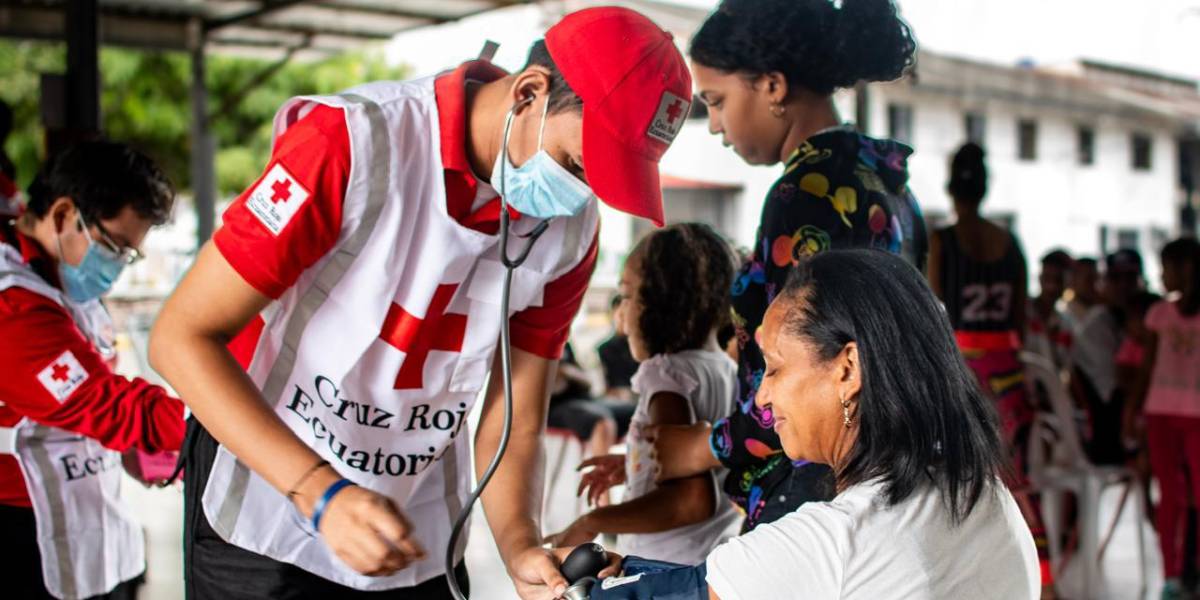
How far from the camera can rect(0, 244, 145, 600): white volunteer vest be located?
6.43ft

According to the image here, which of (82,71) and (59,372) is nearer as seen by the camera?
(59,372)

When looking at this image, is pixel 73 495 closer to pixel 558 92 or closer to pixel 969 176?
pixel 558 92

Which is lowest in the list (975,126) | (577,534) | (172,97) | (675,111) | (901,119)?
(577,534)

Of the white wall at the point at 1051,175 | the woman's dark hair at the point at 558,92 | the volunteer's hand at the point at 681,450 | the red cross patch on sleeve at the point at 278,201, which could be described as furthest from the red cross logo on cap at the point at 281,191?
the white wall at the point at 1051,175

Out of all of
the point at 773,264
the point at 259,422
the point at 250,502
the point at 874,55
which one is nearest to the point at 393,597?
the point at 250,502

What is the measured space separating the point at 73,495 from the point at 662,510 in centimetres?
101

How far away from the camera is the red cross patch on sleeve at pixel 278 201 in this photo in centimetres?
128

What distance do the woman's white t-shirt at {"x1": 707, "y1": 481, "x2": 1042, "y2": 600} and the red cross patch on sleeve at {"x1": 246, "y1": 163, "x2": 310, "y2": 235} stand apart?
22.6 inches

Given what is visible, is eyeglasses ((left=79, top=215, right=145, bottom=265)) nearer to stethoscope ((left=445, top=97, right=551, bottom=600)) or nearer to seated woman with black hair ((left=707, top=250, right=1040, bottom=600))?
stethoscope ((left=445, top=97, right=551, bottom=600))

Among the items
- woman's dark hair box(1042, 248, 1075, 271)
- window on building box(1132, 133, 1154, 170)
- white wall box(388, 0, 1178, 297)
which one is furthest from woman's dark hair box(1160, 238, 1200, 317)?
window on building box(1132, 133, 1154, 170)

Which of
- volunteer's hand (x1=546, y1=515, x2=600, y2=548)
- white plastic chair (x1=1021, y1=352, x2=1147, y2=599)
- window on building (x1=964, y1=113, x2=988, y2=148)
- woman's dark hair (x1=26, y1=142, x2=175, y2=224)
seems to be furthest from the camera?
window on building (x1=964, y1=113, x2=988, y2=148)

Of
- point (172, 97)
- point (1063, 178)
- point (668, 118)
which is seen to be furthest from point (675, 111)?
point (1063, 178)

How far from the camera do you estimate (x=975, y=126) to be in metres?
14.5

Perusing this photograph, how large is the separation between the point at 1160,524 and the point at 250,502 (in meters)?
4.09
